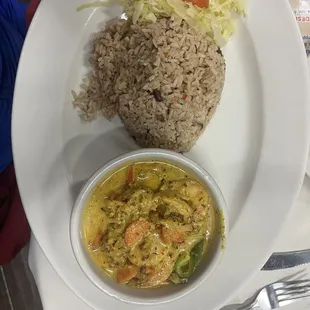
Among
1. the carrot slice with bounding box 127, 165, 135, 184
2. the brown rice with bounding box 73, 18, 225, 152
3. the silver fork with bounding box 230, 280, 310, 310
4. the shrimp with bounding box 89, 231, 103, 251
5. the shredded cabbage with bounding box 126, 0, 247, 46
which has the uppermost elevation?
the shredded cabbage with bounding box 126, 0, 247, 46

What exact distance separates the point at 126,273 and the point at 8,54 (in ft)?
2.45

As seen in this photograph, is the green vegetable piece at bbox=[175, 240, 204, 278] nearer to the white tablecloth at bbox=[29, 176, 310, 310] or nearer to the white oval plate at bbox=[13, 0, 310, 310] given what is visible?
the white oval plate at bbox=[13, 0, 310, 310]

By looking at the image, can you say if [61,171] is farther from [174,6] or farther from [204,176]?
[174,6]

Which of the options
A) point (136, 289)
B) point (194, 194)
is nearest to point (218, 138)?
point (194, 194)

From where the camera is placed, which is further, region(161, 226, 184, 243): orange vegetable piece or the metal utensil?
the metal utensil

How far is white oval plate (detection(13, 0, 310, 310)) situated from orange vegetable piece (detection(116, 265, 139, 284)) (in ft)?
0.42

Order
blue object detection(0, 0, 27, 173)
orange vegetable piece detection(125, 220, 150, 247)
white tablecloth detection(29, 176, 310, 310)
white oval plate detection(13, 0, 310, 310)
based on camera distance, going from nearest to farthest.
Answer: orange vegetable piece detection(125, 220, 150, 247) < white oval plate detection(13, 0, 310, 310) < white tablecloth detection(29, 176, 310, 310) < blue object detection(0, 0, 27, 173)

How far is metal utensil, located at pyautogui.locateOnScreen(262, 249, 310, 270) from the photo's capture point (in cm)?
133

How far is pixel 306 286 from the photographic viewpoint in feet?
4.42

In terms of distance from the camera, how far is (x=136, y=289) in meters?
1.18

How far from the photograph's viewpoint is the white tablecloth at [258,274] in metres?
1.32

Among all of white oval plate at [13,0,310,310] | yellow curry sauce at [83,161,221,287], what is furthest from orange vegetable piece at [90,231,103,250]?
white oval plate at [13,0,310,310]

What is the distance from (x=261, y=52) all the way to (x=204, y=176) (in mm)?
379

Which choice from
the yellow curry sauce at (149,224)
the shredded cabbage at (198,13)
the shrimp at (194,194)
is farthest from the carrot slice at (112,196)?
the shredded cabbage at (198,13)
